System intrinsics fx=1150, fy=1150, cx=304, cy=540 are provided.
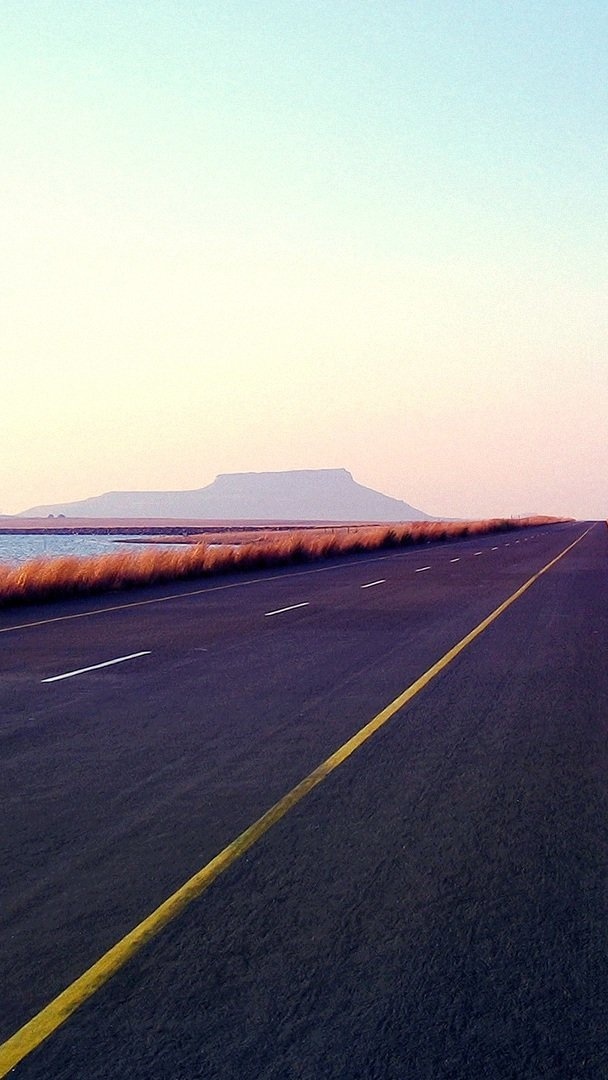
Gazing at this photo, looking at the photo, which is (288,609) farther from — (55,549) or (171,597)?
(55,549)

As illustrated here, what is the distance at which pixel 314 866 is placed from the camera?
18.4 ft

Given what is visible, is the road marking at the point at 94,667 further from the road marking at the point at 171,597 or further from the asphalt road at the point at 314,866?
the road marking at the point at 171,597

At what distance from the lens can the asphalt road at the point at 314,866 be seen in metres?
3.80

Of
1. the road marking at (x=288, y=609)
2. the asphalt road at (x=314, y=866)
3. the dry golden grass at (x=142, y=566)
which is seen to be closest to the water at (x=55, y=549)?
the dry golden grass at (x=142, y=566)

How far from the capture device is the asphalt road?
12.5 feet

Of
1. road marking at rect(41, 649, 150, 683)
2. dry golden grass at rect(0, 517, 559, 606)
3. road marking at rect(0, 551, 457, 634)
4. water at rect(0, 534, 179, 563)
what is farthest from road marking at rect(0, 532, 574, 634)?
water at rect(0, 534, 179, 563)

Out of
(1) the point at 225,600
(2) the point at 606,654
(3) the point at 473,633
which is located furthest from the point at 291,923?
(1) the point at 225,600

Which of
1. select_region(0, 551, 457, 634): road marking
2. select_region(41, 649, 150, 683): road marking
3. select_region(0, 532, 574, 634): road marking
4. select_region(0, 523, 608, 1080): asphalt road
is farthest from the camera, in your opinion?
select_region(0, 551, 457, 634): road marking

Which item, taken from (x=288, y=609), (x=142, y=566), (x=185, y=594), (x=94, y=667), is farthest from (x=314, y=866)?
(x=142, y=566)

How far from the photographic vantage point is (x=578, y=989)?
13.7 ft

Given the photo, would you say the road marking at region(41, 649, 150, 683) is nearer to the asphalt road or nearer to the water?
the asphalt road

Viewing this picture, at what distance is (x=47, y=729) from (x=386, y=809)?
11.8 feet

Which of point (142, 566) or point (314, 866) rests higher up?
point (142, 566)

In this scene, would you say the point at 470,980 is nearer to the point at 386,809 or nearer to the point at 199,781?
the point at 386,809
